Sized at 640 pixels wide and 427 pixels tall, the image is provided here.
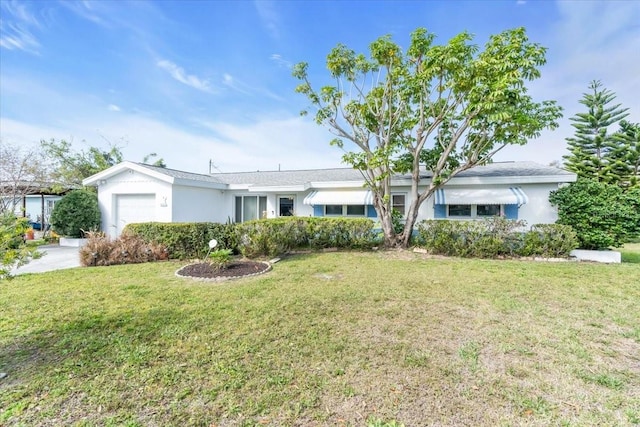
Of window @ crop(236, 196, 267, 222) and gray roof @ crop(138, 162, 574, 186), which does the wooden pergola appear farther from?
window @ crop(236, 196, 267, 222)

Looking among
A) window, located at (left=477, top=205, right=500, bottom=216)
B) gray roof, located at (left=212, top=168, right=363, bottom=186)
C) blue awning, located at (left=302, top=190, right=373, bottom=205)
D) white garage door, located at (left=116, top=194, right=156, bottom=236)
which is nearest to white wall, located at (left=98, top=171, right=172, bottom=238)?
white garage door, located at (left=116, top=194, right=156, bottom=236)

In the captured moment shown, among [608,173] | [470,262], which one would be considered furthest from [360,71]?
[608,173]

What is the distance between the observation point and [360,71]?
15250mm

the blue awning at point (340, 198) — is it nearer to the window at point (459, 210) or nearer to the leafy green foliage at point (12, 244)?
the window at point (459, 210)

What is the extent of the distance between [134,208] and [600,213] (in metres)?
26.1

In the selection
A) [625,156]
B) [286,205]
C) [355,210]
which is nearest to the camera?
[355,210]

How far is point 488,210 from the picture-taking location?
16.3 m

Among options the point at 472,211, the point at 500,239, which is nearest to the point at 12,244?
the point at 500,239

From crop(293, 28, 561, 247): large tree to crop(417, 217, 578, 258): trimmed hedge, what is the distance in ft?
7.13

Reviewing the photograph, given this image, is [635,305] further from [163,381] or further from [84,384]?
[84,384]

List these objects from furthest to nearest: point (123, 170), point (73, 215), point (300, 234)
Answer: point (123, 170) → point (73, 215) → point (300, 234)

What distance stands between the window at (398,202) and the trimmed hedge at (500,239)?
4163mm

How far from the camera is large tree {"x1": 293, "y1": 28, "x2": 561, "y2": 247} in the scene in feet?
38.5

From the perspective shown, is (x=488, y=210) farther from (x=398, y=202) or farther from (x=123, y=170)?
(x=123, y=170)
